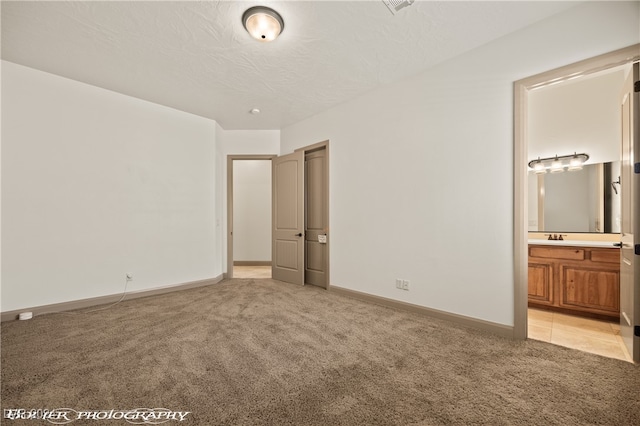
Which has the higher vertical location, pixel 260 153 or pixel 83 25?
pixel 83 25

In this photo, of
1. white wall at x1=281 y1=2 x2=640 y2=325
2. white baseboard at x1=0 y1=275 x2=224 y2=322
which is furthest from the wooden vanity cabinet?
white baseboard at x1=0 y1=275 x2=224 y2=322

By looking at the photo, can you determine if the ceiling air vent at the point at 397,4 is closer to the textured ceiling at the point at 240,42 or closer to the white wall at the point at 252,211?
the textured ceiling at the point at 240,42

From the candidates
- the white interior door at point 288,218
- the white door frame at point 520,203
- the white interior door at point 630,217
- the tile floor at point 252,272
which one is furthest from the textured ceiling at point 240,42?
the tile floor at point 252,272

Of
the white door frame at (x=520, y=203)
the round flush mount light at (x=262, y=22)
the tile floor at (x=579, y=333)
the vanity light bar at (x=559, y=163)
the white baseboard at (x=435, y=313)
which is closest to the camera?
the round flush mount light at (x=262, y=22)

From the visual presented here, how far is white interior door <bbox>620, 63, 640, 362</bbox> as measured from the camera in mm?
2164

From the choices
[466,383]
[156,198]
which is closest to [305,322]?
[466,383]

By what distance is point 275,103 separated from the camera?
430 cm

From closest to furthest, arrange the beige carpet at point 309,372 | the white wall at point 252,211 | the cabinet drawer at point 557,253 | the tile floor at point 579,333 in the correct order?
the beige carpet at point 309,372, the tile floor at point 579,333, the cabinet drawer at point 557,253, the white wall at point 252,211

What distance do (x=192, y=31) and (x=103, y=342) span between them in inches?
116

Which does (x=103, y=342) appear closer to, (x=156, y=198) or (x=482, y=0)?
(x=156, y=198)

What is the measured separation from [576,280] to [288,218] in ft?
13.6

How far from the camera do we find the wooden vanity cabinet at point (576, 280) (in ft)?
10.6

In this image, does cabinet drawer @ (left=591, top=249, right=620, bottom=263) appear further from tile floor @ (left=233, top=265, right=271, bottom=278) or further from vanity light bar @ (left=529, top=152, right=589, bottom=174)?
tile floor @ (left=233, top=265, right=271, bottom=278)

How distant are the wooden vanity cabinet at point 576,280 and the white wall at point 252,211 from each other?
5417 mm
